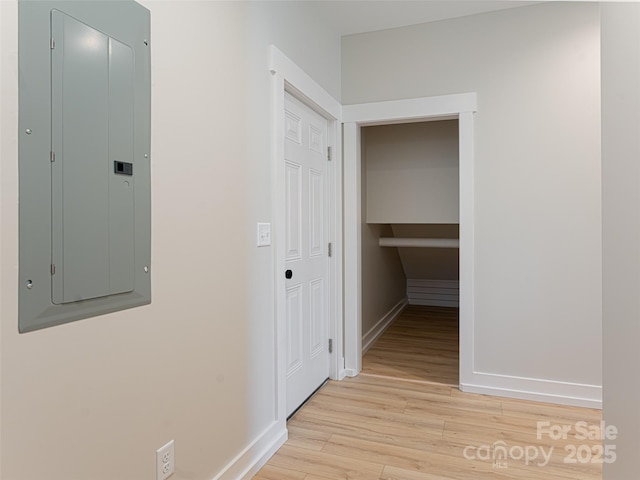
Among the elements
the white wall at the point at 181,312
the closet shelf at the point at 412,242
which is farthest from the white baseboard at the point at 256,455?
the closet shelf at the point at 412,242

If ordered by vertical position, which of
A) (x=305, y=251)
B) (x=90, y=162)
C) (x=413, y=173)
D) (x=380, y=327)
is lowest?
(x=380, y=327)

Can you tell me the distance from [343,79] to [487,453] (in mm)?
2734

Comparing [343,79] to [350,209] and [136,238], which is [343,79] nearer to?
[350,209]

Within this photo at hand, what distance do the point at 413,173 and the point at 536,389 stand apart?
2.02 metres

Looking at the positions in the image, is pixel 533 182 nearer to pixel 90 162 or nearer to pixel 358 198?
pixel 358 198

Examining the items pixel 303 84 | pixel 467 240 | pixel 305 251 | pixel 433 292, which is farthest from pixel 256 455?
pixel 433 292

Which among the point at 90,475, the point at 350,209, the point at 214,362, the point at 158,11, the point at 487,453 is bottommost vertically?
the point at 487,453

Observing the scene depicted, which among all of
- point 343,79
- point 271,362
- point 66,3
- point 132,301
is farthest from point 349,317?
point 66,3

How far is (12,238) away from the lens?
98 centimetres

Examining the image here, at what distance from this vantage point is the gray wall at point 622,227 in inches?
37.2

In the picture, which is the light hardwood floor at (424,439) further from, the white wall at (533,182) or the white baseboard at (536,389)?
the white wall at (533,182)

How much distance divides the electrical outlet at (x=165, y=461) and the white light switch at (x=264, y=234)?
971 millimetres

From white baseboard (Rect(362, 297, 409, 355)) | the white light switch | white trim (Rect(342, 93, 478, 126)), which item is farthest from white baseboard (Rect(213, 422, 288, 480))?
white trim (Rect(342, 93, 478, 126))

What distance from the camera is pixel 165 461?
146 centimetres
